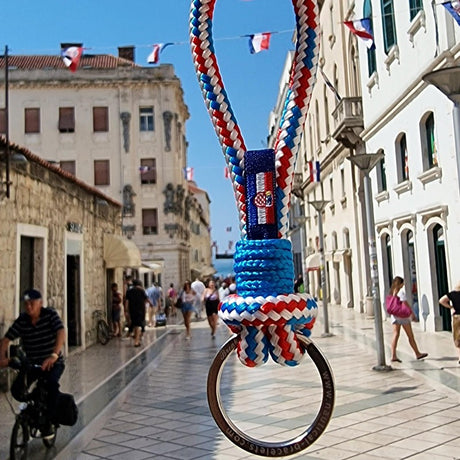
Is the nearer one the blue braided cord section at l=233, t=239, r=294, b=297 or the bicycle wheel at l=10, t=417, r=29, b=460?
the blue braided cord section at l=233, t=239, r=294, b=297

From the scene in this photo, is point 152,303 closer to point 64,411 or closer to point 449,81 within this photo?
point 64,411

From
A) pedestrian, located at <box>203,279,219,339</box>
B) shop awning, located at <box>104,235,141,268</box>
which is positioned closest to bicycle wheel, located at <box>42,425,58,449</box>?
pedestrian, located at <box>203,279,219,339</box>

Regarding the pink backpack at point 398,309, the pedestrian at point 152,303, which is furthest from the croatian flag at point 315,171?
the pink backpack at point 398,309

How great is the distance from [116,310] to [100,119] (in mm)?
23057

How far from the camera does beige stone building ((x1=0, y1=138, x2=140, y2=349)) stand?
1039 centimetres

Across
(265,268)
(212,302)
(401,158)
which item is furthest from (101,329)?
(265,268)

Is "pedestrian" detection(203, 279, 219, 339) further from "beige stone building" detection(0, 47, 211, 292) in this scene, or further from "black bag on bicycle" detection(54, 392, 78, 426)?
"beige stone building" detection(0, 47, 211, 292)

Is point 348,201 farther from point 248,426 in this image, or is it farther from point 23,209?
point 248,426

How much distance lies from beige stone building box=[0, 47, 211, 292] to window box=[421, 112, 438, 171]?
2454 centimetres

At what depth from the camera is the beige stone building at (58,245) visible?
1039 centimetres

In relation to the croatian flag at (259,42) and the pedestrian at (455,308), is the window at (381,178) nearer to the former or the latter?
the croatian flag at (259,42)

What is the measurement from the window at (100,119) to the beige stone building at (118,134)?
7cm

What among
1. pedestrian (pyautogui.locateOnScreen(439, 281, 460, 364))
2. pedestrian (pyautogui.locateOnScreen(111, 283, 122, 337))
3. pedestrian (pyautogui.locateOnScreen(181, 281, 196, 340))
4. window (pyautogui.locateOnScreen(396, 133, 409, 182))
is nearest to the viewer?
pedestrian (pyautogui.locateOnScreen(439, 281, 460, 364))

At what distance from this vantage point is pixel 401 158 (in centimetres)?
1770
